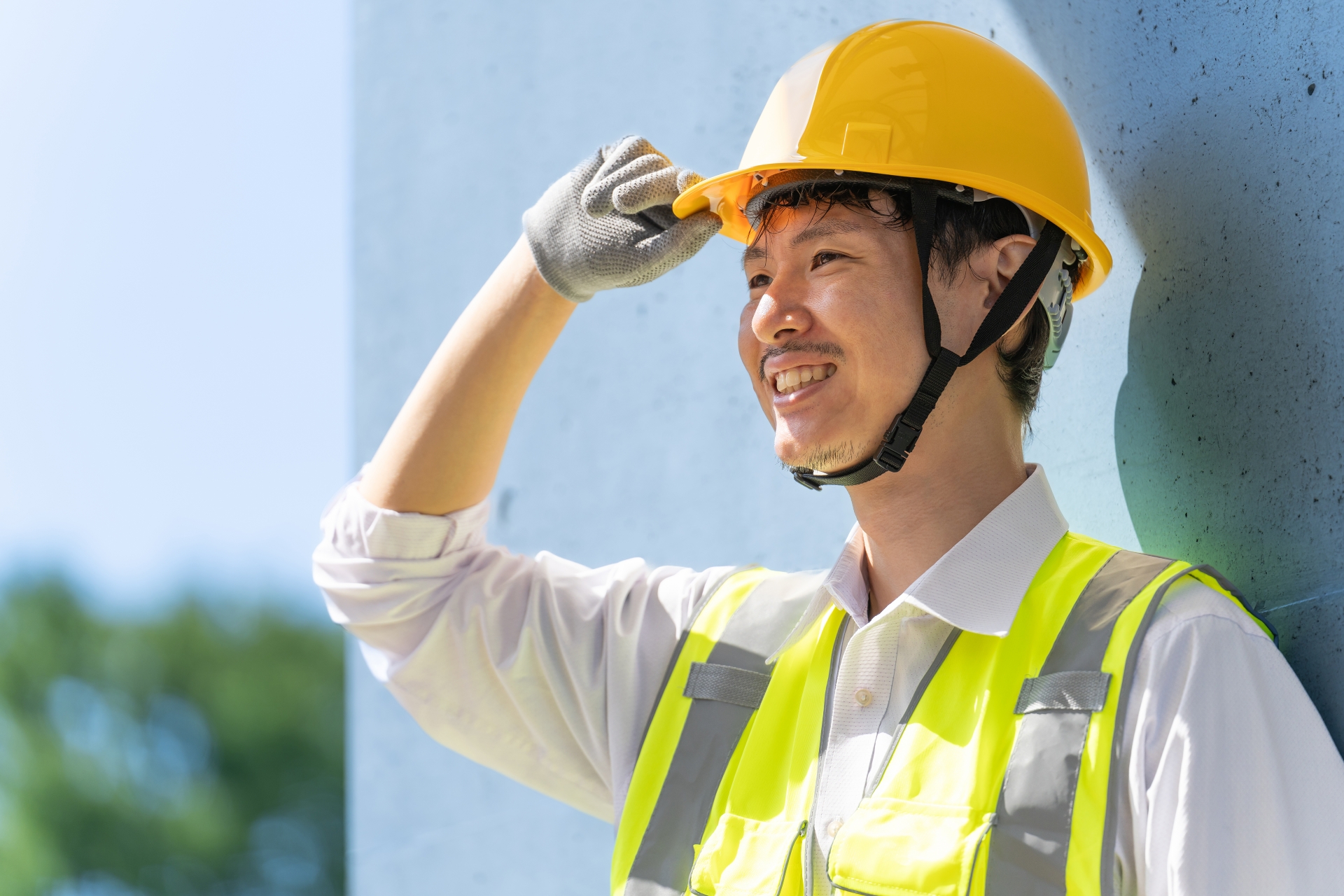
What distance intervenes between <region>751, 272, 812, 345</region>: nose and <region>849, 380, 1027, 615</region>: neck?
0.25 meters

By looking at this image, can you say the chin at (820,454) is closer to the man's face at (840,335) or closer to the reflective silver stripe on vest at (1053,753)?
the man's face at (840,335)

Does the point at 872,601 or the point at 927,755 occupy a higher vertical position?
the point at 872,601

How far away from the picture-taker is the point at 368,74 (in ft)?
12.6

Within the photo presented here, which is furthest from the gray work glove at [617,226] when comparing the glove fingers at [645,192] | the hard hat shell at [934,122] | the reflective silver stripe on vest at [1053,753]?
the reflective silver stripe on vest at [1053,753]

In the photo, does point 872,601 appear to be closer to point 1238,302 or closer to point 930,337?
point 930,337

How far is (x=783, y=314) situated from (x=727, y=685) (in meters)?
0.59

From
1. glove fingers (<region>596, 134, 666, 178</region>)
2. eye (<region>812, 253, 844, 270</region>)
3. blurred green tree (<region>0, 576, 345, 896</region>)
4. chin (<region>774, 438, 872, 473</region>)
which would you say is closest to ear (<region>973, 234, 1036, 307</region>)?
eye (<region>812, 253, 844, 270</region>)

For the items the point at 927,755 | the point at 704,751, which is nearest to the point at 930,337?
the point at 927,755

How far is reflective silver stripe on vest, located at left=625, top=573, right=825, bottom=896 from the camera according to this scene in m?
1.87

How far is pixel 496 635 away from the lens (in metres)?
2.21

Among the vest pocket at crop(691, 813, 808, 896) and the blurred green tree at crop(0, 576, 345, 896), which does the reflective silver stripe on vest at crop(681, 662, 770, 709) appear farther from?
the blurred green tree at crop(0, 576, 345, 896)

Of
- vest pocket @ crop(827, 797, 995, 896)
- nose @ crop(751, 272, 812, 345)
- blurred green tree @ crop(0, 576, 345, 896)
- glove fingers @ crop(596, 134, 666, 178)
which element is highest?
glove fingers @ crop(596, 134, 666, 178)

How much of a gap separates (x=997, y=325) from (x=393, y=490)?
1.04 meters

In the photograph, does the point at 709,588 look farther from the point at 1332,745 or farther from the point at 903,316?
the point at 1332,745
